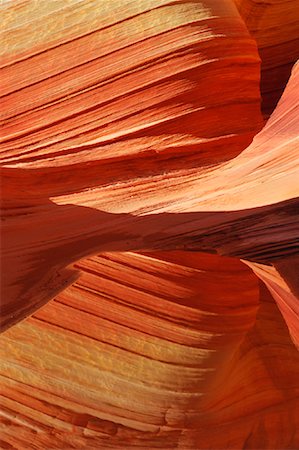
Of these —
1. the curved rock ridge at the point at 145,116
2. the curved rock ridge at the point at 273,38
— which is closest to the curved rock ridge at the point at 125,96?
the curved rock ridge at the point at 145,116

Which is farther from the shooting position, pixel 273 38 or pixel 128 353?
pixel 273 38

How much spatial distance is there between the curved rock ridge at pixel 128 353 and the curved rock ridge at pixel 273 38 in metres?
0.50

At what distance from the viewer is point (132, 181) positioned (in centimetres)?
184

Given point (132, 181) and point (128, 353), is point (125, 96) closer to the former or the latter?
point (132, 181)

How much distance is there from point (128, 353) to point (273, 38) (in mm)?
878

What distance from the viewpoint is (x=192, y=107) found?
Result: 6.15ft

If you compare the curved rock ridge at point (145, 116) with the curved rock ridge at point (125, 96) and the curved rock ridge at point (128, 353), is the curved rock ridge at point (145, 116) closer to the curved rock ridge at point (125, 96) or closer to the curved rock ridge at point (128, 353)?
the curved rock ridge at point (125, 96)

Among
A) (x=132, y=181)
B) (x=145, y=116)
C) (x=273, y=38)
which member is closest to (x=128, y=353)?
(x=132, y=181)

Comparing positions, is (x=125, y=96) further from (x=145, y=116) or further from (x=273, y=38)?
(x=273, y=38)

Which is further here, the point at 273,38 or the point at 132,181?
the point at 273,38

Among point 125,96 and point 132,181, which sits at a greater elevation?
point 125,96

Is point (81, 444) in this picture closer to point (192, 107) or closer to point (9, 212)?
point (9, 212)

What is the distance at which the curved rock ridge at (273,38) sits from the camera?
2.02 meters

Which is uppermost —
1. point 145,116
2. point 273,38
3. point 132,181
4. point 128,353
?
point 273,38
